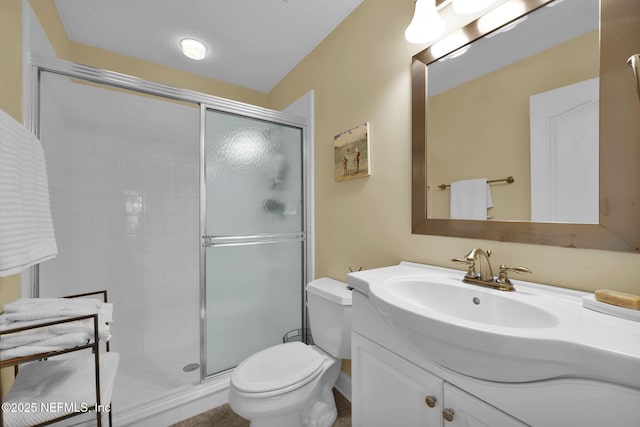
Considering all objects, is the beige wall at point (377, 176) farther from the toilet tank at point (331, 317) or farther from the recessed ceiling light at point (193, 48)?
the recessed ceiling light at point (193, 48)

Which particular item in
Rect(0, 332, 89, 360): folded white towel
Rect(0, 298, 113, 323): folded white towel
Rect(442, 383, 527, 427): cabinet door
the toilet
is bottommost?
the toilet

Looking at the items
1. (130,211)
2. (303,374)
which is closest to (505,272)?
(303,374)

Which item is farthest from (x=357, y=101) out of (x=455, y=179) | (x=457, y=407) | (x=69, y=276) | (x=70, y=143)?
(x=69, y=276)

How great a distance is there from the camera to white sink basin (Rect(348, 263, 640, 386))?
47 cm

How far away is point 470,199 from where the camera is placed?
106 centimetres

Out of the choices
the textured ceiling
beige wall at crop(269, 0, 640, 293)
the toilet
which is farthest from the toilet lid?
the textured ceiling

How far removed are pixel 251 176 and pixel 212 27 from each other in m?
1.02

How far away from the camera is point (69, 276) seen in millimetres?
1898

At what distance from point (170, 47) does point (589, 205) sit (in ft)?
8.35

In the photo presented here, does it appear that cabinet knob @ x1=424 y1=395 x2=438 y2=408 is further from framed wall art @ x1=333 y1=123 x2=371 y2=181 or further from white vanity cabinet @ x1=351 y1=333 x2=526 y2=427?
framed wall art @ x1=333 y1=123 x2=371 y2=181

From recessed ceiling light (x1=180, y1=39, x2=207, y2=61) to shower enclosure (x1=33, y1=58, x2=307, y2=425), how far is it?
470mm

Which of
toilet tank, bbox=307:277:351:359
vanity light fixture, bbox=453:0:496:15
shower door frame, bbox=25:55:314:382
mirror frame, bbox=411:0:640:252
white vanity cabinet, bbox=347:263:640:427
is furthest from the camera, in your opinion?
toilet tank, bbox=307:277:351:359

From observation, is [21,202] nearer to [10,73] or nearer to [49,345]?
[49,345]

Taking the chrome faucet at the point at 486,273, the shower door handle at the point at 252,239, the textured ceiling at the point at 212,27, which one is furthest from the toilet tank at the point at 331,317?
the textured ceiling at the point at 212,27
